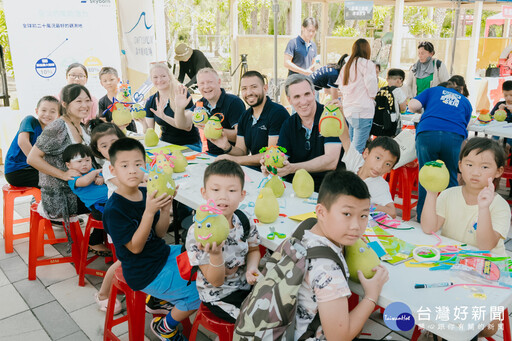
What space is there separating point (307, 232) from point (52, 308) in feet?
7.92

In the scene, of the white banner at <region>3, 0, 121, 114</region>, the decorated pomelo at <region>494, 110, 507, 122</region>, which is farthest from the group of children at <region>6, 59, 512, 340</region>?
the white banner at <region>3, 0, 121, 114</region>

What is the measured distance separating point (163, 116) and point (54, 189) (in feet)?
4.60

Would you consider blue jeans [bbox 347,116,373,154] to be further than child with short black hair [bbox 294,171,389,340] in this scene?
Yes

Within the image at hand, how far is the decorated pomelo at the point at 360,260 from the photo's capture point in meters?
1.63

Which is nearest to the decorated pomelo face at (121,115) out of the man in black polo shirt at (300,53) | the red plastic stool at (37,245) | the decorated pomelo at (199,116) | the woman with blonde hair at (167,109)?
the woman with blonde hair at (167,109)

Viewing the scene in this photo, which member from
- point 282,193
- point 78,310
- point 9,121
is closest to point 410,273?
point 282,193

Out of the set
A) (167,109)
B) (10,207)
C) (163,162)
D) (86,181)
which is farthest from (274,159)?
(10,207)

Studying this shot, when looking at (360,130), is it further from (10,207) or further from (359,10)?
(10,207)

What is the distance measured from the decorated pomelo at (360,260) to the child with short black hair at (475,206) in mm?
633

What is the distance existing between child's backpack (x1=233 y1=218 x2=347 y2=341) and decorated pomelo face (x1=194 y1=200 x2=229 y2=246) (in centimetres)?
24

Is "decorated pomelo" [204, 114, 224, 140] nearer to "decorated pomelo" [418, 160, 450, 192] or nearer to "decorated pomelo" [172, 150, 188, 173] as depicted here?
"decorated pomelo" [172, 150, 188, 173]

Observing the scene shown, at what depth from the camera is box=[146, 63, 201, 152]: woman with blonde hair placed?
4.41 meters

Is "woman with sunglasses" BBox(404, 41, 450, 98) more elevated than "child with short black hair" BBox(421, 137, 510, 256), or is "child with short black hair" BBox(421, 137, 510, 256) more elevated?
"woman with sunglasses" BBox(404, 41, 450, 98)

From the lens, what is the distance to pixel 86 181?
328 centimetres
